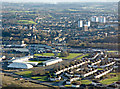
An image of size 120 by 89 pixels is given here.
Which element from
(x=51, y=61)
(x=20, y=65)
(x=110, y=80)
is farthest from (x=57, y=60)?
(x=110, y=80)

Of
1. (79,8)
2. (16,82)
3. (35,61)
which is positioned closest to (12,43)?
(35,61)

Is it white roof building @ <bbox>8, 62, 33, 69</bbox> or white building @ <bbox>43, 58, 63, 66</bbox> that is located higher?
white roof building @ <bbox>8, 62, 33, 69</bbox>

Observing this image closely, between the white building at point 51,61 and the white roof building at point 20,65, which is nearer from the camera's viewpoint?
the white roof building at point 20,65

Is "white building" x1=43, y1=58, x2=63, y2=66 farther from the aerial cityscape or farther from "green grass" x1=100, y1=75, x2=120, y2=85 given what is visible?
"green grass" x1=100, y1=75, x2=120, y2=85

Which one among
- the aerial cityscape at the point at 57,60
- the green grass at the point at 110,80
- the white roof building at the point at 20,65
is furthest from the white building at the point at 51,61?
the green grass at the point at 110,80

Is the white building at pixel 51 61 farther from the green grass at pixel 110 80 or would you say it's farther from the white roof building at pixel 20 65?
the green grass at pixel 110 80

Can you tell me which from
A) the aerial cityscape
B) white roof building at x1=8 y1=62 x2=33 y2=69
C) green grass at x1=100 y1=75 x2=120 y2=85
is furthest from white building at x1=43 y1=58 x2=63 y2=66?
green grass at x1=100 y1=75 x2=120 y2=85

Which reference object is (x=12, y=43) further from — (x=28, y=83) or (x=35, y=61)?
(x=28, y=83)

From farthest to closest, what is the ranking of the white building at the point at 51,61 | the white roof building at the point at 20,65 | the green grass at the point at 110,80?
the white building at the point at 51,61 → the white roof building at the point at 20,65 → the green grass at the point at 110,80

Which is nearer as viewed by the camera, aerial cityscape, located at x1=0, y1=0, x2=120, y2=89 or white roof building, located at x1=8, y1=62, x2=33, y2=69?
aerial cityscape, located at x1=0, y1=0, x2=120, y2=89

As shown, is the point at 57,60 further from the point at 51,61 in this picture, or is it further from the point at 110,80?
the point at 110,80

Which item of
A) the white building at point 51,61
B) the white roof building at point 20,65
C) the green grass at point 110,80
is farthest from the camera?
the white building at point 51,61
